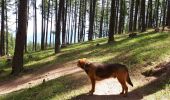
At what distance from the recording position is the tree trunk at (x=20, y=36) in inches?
910

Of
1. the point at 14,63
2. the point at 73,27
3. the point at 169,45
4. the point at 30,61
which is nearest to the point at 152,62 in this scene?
the point at 169,45

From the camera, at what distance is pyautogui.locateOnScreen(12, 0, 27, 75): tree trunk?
75.8 ft

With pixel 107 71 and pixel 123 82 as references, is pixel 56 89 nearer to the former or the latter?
pixel 107 71

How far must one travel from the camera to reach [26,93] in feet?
54.3

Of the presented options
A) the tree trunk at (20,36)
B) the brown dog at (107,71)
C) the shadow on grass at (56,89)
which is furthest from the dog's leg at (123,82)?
the tree trunk at (20,36)

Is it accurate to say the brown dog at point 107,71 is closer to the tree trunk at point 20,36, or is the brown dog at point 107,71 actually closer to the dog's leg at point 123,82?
the dog's leg at point 123,82

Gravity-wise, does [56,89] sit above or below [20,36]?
below

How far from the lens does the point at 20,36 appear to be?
2348 cm

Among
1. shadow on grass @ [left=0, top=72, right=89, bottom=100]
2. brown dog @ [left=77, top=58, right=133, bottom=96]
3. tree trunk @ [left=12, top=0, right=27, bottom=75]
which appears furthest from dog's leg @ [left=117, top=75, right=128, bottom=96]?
tree trunk @ [left=12, top=0, right=27, bottom=75]

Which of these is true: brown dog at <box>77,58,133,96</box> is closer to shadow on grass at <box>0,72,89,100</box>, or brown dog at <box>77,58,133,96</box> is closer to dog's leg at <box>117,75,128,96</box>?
dog's leg at <box>117,75,128,96</box>

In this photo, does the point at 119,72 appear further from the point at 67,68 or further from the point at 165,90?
the point at 67,68

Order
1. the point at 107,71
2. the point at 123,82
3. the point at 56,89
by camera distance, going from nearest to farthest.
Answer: the point at 107,71 < the point at 123,82 < the point at 56,89

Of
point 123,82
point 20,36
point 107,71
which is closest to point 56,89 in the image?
point 107,71

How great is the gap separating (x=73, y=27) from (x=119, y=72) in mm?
63027
